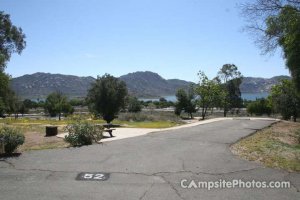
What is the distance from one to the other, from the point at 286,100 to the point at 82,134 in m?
33.3

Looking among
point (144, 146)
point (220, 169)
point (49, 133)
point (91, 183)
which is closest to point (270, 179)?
point (220, 169)

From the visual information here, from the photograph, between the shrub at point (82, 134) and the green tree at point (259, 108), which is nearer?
the shrub at point (82, 134)

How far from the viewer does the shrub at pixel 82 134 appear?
634 inches

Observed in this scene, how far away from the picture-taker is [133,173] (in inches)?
408

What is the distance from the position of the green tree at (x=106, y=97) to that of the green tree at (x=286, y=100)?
63.1 feet

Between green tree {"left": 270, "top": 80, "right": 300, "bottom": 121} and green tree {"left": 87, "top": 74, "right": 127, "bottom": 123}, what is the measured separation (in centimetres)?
1923

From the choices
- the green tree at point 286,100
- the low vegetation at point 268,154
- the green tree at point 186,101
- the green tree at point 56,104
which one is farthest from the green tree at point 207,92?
the green tree at point 56,104

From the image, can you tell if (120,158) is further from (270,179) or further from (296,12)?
(296,12)

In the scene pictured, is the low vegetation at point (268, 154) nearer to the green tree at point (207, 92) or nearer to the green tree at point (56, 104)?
the green tree at point (207, 92)

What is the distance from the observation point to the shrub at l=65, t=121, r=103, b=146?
52.9 feet

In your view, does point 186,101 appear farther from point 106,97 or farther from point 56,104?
point 106,97

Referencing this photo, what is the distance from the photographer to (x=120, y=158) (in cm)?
1259

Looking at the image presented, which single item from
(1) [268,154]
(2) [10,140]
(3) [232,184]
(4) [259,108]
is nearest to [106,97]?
(2) [10,140]

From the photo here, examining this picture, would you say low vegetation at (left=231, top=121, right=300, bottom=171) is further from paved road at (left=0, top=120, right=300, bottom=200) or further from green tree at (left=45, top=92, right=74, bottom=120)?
green tree at (left=45, top=92, right=74, bottom=120)
